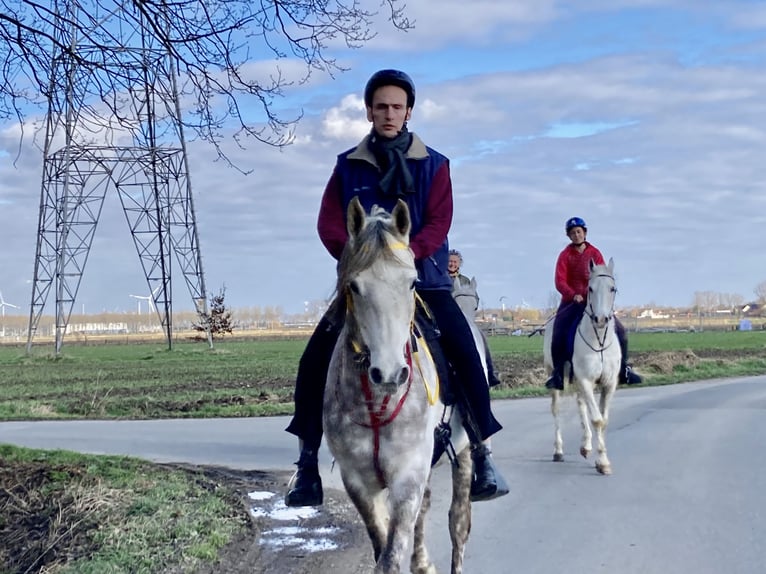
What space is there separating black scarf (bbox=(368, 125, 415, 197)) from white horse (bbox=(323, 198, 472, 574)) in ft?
1.67

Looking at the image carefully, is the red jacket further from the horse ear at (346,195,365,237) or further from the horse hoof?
the horse ear at (346,195,365,237)

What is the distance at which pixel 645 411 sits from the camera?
1697cm

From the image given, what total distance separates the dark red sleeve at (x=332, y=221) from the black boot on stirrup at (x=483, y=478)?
1.88 m

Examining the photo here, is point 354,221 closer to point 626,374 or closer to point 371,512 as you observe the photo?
point 371,512

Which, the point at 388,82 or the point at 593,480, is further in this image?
the point at 593,480

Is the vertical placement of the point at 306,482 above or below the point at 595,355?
below

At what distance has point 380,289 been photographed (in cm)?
471

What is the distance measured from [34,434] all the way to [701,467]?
1013cm

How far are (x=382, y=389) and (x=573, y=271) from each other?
848 centimetres

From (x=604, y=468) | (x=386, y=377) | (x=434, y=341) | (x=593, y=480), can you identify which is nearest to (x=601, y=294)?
(x=604, y=468)

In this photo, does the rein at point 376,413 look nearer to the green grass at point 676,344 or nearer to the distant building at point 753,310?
the green grass at point 676,344

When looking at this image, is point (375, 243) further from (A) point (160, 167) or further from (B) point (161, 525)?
(A) point (160, 167)

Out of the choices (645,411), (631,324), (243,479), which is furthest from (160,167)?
(631,324)

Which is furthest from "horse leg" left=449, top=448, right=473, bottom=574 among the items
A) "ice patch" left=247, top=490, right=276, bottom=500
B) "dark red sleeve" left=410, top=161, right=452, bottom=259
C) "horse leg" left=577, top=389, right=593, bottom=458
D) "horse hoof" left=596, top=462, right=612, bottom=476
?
"horse leg" left=577, top=389, right=593, bottom=458
